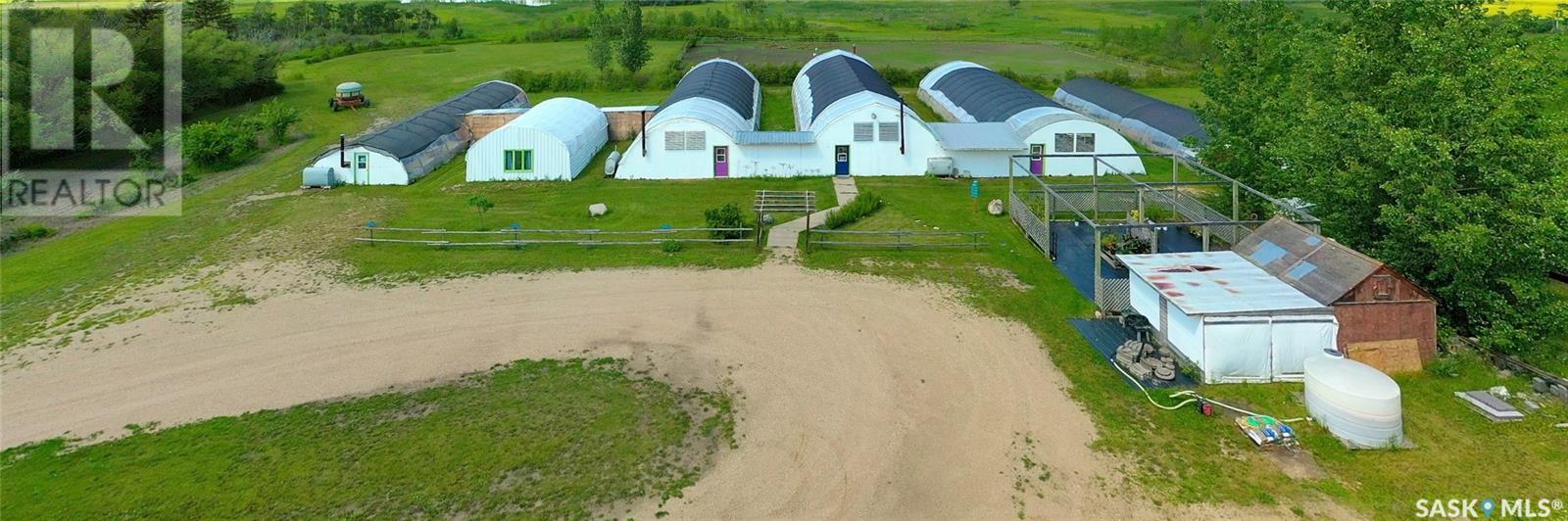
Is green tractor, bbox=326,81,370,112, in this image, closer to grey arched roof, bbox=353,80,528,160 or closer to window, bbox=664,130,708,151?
grey arched roof, bbox=353,80,528,160

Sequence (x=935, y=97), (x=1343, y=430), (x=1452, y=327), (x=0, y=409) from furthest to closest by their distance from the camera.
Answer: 1. (x=935, y=97)
2. (x=1452, y=327)
3. (x=0, y=409)
4. (x=1343, y=430)

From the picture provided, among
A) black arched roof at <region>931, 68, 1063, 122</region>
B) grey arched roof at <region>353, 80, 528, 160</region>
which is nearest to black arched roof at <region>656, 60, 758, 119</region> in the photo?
grey arched roof at <region>353, 80, 528, 160</region>

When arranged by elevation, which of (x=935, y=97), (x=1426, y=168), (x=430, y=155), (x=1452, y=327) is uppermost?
(x=935, y=97)

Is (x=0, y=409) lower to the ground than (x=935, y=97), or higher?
lower

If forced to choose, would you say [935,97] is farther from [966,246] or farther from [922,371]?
[922,371]

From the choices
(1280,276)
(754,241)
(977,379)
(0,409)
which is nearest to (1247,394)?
(1280,276)
